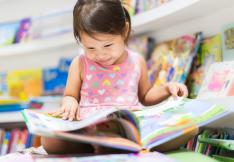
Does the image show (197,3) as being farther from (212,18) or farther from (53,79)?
(53,79)

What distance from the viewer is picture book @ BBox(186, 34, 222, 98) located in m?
1.17

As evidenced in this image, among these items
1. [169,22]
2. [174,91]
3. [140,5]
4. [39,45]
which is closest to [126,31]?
[174,91]

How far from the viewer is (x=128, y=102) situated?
104 centimetres

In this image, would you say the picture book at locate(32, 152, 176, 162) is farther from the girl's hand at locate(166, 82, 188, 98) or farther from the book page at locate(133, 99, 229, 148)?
the girl's hand at locate(166, 82, 188, 98)

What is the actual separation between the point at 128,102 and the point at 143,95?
8cm

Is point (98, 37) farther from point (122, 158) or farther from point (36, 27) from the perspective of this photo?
point (36, 27)

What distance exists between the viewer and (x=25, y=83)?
2.01 metres

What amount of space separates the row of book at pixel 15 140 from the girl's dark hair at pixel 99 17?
94 centimetres

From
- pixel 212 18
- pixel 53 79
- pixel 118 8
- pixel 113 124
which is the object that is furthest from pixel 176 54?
pixel 53 79

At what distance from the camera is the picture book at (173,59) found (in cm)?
125

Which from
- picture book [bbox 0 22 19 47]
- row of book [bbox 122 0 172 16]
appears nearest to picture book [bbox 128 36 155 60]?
row of book [bbox 122 0 172 16]

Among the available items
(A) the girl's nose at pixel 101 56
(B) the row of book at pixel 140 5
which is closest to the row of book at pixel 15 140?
(B) the row of book at pixel 140 5

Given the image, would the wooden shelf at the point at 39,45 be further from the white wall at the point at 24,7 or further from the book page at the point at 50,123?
the book page at the point at 50,123

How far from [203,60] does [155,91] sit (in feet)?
0.93
